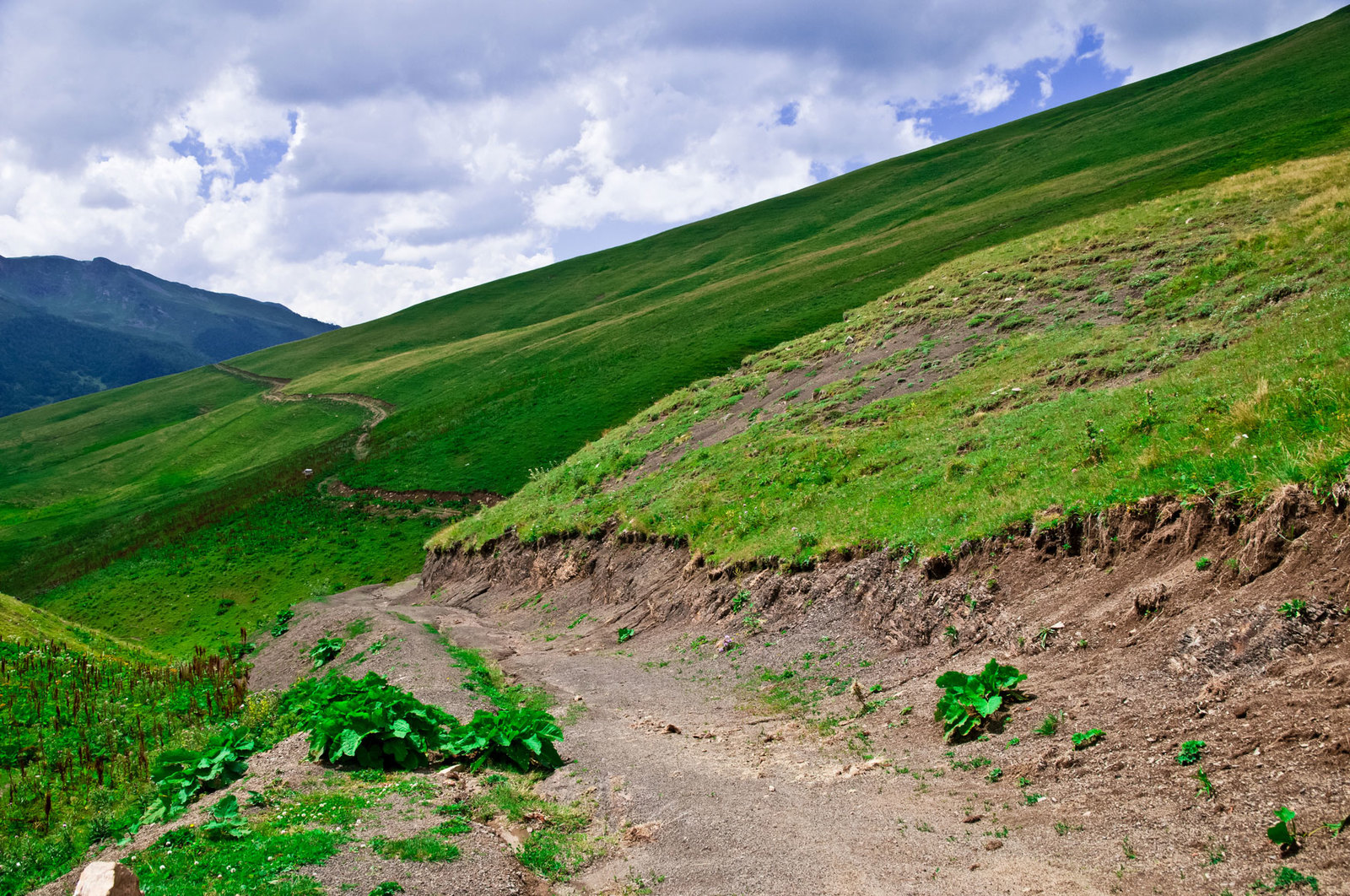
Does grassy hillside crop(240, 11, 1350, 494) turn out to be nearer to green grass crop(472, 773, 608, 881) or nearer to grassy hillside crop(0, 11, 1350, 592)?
grassy hillside crop(0, 11, 1350, 592)

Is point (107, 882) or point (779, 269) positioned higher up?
point (779, 269)

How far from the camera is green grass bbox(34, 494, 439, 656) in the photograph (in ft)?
156

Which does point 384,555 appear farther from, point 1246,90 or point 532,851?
point 1246,90

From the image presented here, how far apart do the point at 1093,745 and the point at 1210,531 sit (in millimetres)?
4999

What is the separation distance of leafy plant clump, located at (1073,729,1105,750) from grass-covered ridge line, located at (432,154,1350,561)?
5.08 m

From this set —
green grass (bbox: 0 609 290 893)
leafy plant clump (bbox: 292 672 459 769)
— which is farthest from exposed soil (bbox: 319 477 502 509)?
leafy plant clump (bbox: 292 672 459 769)

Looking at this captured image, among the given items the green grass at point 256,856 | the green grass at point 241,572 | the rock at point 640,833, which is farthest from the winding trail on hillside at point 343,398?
the rock at point 640,833

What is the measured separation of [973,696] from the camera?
1173 centimetres

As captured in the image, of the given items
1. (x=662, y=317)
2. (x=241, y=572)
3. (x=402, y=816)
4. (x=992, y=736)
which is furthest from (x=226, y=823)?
(x=662, y=317)

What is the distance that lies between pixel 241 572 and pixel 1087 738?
5902 centimetres

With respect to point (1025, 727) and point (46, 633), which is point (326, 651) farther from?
point (1025, 727)

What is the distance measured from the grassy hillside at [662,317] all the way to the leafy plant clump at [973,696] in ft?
163

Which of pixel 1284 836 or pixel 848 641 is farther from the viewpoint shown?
pixel 848 641

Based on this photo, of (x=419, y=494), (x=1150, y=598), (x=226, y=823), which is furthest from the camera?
(x=419, y=494)
